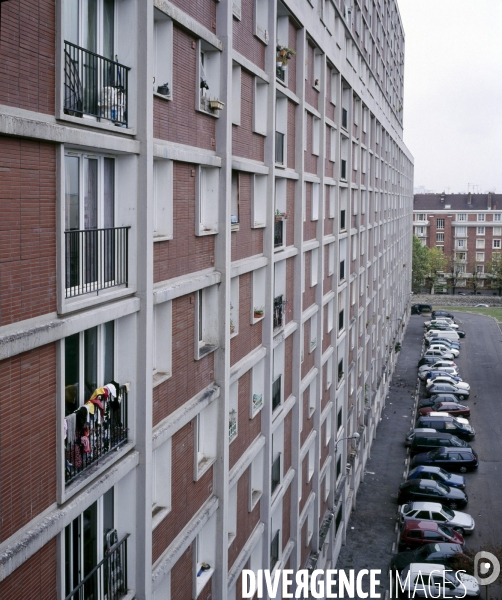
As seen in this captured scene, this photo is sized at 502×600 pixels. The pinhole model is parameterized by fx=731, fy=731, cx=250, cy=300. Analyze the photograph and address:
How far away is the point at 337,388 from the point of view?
92.9 ft

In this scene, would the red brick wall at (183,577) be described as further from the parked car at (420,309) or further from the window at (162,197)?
the parked car at (420,309)

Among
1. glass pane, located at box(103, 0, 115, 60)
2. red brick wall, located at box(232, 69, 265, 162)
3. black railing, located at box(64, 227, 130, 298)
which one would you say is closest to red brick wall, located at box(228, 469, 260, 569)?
red brick wall, located at box(232, 69, 265, 162)

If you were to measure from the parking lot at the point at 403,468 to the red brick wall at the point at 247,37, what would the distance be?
19.0 meters

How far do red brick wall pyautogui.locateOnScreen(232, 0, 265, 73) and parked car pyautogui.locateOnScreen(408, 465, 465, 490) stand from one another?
2387 cm

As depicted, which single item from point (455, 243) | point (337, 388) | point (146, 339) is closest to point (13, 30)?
point (146, 339)

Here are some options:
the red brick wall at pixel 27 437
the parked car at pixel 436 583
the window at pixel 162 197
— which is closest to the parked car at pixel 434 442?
the parked car at pixel 436 583

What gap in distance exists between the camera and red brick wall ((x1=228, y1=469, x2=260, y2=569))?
1593 centimetres

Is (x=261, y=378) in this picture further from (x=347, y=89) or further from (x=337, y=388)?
(x=347, y=89)

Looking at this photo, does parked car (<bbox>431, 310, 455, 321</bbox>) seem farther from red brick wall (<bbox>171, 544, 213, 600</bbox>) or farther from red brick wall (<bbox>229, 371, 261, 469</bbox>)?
red brick wall (<bbox>171, 544, 213, 600</bbox>)

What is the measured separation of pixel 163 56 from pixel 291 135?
8.61m

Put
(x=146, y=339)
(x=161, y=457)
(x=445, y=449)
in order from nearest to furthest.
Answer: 1. (x=146, y=339)
2. (x=161, y=457)
3. (x=445, y=449)

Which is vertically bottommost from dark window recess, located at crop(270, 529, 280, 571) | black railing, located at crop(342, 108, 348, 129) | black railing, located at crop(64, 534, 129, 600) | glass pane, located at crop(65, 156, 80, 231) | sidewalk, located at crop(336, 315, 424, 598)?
sidewalk, located at crop(336, 315, 424, 598)

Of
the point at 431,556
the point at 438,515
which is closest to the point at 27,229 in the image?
the point at 431,556

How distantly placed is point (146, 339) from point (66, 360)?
152 centimetres
